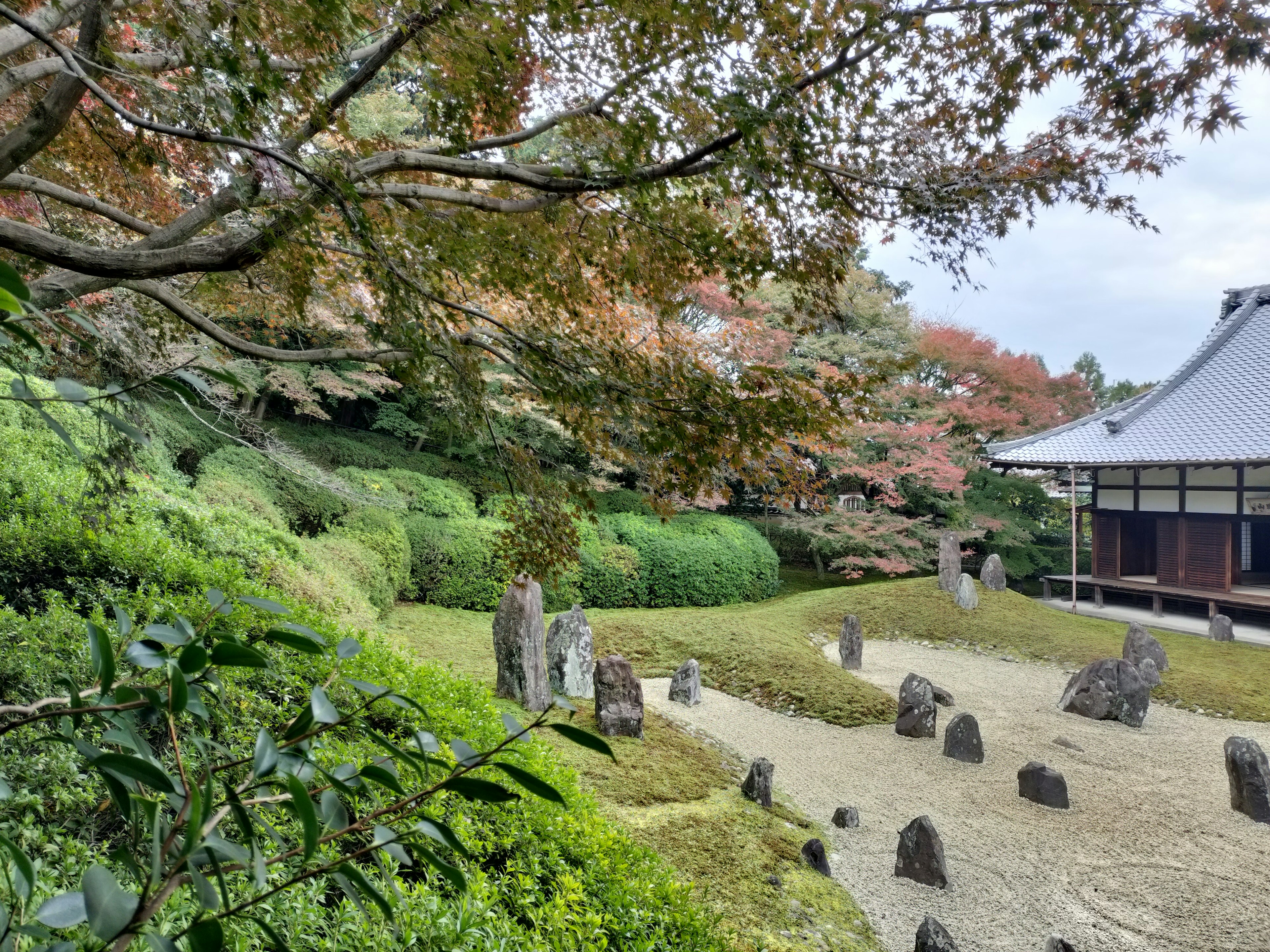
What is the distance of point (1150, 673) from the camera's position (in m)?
8.51

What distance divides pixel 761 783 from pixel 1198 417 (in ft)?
39.3

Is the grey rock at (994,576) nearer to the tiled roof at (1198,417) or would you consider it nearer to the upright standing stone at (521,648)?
the tiled roof at (1198,417)

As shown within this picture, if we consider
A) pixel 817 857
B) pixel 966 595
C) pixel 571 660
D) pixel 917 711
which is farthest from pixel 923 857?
pixel 966 595

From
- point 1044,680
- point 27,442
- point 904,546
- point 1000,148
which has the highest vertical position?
point 1000,148

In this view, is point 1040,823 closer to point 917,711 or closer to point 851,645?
point 917,711

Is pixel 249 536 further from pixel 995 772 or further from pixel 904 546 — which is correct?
pixel 904 546

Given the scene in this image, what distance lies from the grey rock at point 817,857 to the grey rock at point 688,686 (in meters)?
3.19

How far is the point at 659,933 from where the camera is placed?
2.26 meters

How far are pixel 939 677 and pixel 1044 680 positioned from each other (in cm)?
123

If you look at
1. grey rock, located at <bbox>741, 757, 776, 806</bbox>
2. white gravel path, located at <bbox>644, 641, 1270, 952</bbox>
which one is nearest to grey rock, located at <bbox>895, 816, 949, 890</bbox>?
white gravel path, located at <bbox>644, 641, 1270, 952</bbox>

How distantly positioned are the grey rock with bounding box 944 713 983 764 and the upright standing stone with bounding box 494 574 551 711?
3.44 metres

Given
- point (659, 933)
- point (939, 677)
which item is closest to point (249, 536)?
point (659, 933)

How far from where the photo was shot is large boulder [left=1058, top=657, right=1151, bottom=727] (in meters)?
7.55

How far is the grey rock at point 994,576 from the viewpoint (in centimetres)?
1261
